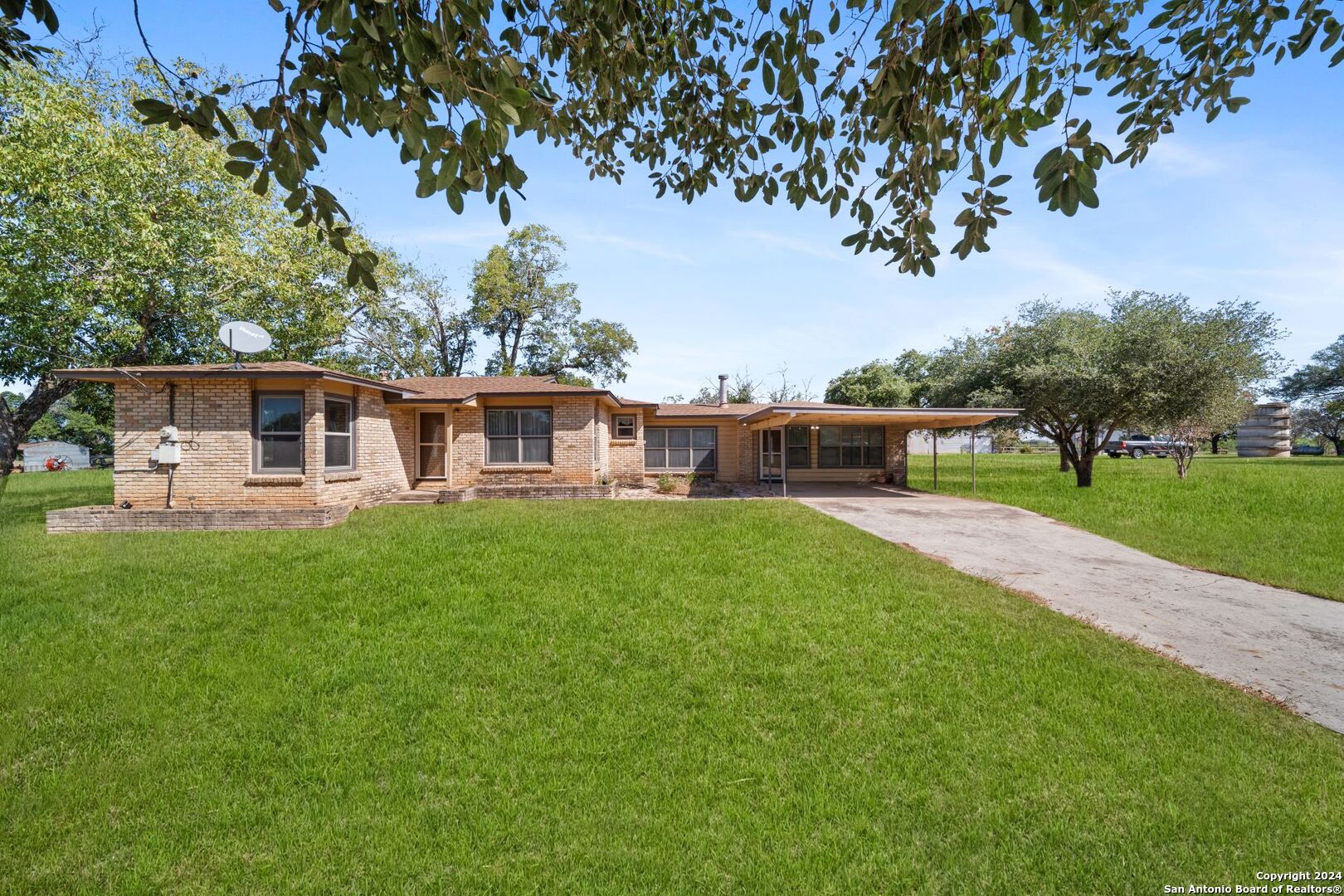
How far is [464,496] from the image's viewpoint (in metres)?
12.5

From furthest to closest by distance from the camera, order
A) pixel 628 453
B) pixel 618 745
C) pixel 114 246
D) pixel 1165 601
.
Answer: pixel 628 453
pixel 114 246
pixel 1165 601
pixel 618 745

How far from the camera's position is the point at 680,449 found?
19.6 meters

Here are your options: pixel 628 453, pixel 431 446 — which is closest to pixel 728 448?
pixel 628 453

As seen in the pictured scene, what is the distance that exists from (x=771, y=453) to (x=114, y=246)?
1742 centimetres

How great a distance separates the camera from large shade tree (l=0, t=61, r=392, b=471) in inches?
412

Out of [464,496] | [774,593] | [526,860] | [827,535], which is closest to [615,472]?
[464,496]

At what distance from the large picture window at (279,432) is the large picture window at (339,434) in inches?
16.9

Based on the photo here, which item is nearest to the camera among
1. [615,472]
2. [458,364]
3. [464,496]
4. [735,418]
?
[464,496]

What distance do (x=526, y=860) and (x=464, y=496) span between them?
10799 mm

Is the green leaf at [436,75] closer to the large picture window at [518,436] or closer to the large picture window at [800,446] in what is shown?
the large picture window at [518,436]

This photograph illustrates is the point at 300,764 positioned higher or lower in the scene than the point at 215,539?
lower

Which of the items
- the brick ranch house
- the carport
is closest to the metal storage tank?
the brick ranch house

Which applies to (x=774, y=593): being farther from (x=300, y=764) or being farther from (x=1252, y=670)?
(x=300, y=764)

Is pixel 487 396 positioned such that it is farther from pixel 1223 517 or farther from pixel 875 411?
pixel 1223 517
